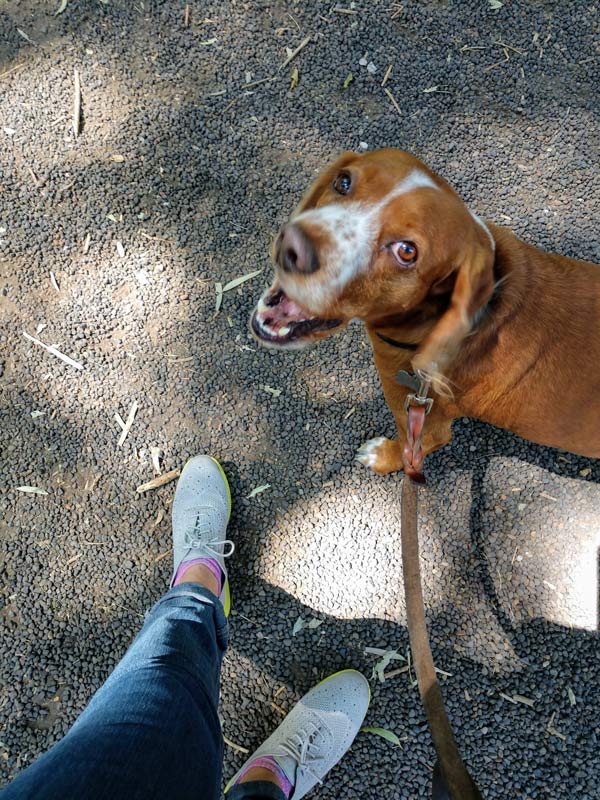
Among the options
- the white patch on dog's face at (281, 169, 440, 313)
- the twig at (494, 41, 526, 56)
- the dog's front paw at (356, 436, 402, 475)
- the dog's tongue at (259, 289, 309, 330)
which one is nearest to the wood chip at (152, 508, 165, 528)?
the dog's front paw at (356, 436, 402, 475)

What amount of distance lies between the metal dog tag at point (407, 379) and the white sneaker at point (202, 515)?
1.30m

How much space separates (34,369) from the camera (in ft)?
11.9

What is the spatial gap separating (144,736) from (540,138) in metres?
4.10

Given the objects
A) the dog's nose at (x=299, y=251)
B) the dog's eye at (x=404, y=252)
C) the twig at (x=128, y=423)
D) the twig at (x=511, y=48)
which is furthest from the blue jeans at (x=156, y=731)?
the twig at (x=511, y=48)

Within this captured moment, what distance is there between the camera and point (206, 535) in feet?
10.6

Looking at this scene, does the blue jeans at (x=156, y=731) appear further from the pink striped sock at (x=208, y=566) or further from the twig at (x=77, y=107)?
the twig at (x=77, y=107)

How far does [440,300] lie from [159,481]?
78.6 inches

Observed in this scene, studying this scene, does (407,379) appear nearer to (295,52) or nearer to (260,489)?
(260,489)

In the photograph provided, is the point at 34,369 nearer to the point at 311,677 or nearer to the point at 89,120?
the point at 89,120

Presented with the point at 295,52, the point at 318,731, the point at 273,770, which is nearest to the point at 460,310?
the point at 318,731

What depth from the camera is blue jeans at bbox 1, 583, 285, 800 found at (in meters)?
1.88

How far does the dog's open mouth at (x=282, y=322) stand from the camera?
8.00 ft

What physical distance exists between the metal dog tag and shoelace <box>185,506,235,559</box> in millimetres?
1339

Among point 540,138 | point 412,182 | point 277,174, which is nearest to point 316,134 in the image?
point 277,174
